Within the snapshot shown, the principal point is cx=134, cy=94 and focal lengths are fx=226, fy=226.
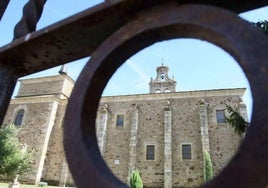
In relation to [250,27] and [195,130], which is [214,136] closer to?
[195,130]

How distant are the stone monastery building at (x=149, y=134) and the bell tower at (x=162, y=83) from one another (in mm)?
5564

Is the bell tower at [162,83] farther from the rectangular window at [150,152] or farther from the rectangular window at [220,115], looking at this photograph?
the rectangular window at [150,152]

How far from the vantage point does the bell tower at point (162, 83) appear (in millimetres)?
24594

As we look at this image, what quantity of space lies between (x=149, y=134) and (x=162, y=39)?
57.0 feet

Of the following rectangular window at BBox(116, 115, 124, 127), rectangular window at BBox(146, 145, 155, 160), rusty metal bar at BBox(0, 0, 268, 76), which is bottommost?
rusty metal bar at BBox(0, 0, 268, 76)

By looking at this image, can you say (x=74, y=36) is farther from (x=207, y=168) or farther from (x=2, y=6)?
(x=207, y=168)

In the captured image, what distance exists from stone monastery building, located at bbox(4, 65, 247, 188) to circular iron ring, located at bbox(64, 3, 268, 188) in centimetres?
1607

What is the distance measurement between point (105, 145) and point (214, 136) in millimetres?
8485

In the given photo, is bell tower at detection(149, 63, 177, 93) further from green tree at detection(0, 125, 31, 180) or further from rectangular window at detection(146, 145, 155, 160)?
green tree at detection(0, 125, 31, 180)

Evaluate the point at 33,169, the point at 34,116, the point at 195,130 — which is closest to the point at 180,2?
the point at 195,130

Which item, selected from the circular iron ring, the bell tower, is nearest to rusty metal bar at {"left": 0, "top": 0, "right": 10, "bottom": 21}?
the circular iron ring

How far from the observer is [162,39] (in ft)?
2.47

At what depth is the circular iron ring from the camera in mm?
413

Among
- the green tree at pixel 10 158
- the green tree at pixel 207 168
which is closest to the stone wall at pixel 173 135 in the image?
the green tree at pixel 207 168
